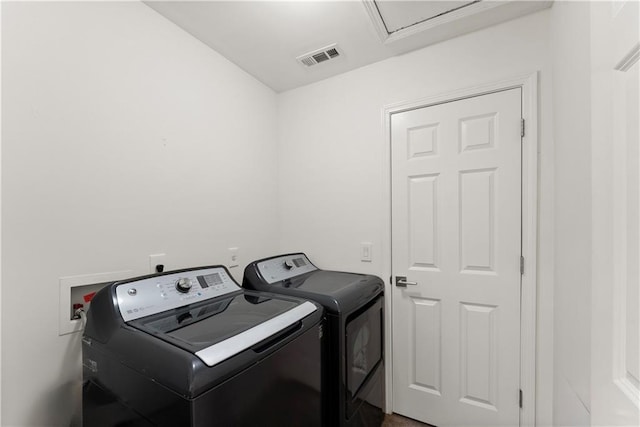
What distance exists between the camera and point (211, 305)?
119cm

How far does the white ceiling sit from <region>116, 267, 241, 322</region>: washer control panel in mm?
1381

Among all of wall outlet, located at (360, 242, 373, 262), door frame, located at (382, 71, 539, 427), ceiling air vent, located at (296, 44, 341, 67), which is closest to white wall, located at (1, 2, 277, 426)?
ceiling air vent, located at (296, 44, 341, 67)

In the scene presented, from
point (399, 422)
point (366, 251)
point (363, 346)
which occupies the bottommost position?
point (399, 422)

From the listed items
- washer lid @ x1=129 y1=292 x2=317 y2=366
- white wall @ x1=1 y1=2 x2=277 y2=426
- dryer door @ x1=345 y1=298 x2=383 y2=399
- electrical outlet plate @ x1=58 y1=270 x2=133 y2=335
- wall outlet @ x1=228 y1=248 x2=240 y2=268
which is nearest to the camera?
washer lid @ x1=129 y1=292 x2=317 y2=366

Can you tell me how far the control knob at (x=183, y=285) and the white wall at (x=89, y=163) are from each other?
0.30 meters

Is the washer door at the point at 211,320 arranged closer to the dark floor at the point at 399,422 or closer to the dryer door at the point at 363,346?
the dryer door at the point at 363,346

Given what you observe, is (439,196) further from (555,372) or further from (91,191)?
(91,191)

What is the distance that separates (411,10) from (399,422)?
8.20 ft

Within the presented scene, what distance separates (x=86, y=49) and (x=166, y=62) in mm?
383

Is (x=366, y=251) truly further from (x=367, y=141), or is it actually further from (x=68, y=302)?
(x=68, y=302)

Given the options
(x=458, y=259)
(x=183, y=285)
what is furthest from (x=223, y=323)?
(x=458, y=259)

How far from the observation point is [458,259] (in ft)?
5.48

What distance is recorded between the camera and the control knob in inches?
47.4

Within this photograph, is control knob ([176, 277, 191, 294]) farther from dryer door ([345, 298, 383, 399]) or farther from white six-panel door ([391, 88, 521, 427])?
white six-panel door ([391, 88, 521, 427])
